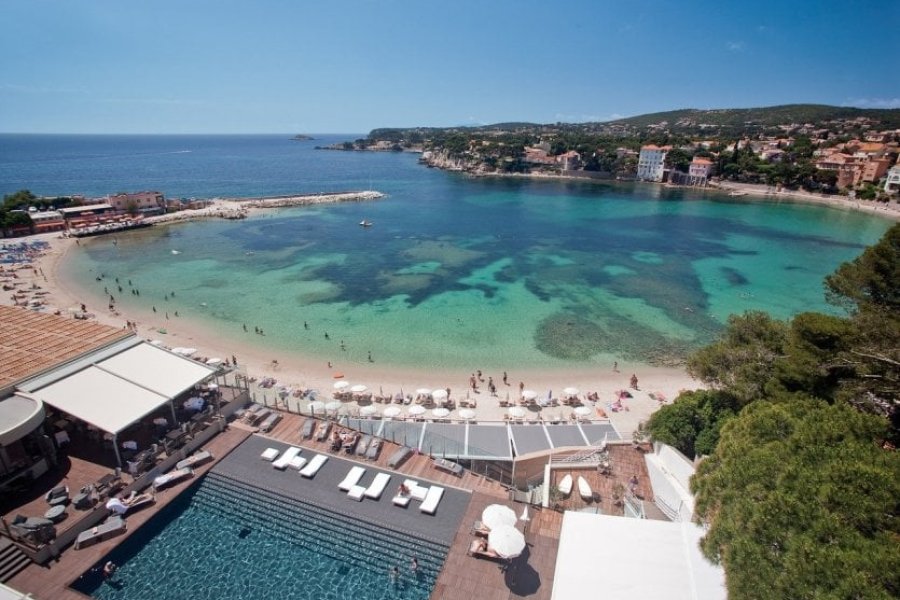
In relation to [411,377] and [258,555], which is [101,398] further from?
[411,377]

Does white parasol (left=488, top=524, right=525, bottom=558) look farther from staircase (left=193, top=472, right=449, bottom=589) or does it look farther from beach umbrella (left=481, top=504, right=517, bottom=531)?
staircase (left=193, top=472, right=449, bottom=589)

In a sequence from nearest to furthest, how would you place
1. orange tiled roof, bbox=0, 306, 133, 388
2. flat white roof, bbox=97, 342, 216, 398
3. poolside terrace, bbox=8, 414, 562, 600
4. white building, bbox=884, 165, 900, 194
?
poolside terrace, bbox=8, 414, 562, 600 < orange tiled roof, bbox=0, 306, 133, 388 < flat white roof, bbox=97, 342, 216, 398 < white building, bbox=884, 165, 900, 194

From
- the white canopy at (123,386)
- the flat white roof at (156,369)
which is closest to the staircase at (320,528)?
the white canopy at (123,386)

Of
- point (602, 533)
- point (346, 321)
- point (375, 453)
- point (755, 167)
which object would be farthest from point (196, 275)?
point (755, 167)

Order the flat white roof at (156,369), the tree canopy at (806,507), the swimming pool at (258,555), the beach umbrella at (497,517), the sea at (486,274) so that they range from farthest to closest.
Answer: the sea at (486,274) → the flat white roof at (156,369) → the beach umbrella at (497,517) → the swimming pool at (258,555) → the tree canopy at (806,507)

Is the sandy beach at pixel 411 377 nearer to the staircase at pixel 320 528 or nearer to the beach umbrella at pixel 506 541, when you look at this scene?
the staircase at pixel 320 528

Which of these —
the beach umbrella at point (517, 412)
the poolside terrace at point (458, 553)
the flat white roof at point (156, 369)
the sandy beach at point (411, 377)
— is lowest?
the sandy beach at point (411, 377)

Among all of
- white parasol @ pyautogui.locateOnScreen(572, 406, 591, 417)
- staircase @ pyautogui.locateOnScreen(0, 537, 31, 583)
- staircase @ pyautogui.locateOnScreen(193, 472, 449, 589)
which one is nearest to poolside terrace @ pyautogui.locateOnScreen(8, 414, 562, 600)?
staircase @ pyautogui.locateOnScreen(0, 537, 31, 583)
